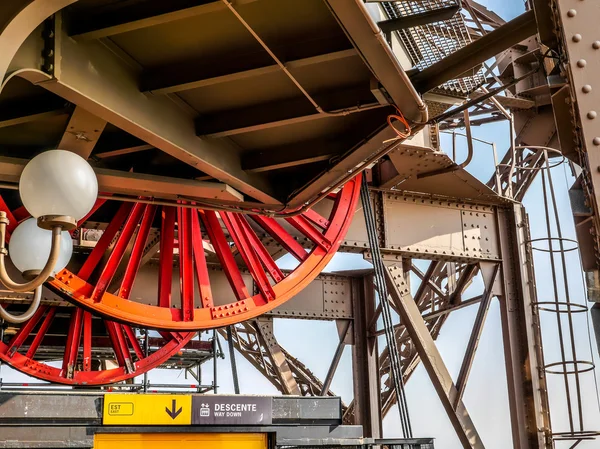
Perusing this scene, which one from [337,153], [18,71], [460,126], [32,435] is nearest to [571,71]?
[18,71]

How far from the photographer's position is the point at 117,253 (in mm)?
10094

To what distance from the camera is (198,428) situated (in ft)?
16.2

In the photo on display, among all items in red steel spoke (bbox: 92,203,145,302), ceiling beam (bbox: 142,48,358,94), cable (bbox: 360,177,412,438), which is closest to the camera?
ceiling beam (bbox: 142,48,358,94)

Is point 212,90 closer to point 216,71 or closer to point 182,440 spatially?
point 216,71

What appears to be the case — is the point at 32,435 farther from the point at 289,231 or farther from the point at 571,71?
the point at 289,231

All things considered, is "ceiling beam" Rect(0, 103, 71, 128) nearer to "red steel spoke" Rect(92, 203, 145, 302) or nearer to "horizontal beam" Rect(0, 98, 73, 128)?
"horizontal beam" Rect(0, 98, 73, 128)

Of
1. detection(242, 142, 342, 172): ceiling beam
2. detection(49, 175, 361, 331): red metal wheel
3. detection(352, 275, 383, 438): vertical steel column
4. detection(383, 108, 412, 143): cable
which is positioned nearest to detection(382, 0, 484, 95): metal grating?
detection(383, 108, 412, 143): cable

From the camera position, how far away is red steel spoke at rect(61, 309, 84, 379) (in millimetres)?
11938

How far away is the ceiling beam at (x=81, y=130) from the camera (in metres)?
5.98

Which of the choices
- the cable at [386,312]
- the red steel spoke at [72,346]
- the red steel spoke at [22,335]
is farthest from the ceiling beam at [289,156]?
the red steel spoke at [22,335]

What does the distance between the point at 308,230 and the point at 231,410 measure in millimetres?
6046

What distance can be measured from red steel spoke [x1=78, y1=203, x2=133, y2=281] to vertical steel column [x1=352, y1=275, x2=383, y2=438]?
4485 mm

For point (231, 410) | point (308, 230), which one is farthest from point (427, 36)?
point (308, 230)

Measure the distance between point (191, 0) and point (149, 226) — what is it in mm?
5834
